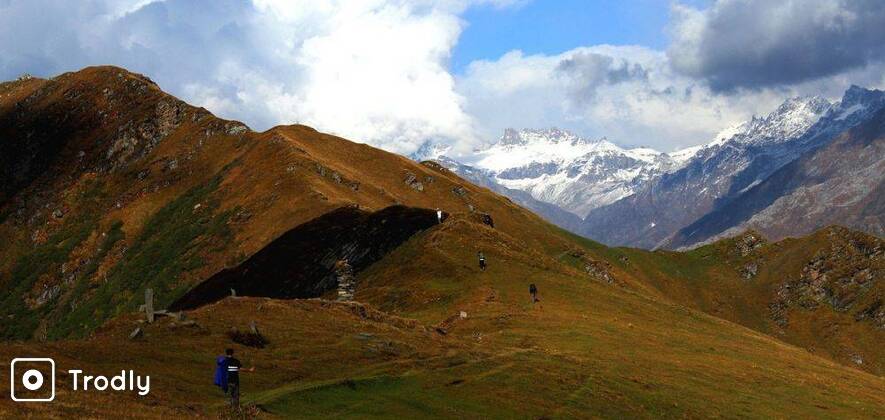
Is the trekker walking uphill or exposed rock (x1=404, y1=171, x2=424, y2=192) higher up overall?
exposed rock (x1=404, y1=171, x2=424, y2=192)

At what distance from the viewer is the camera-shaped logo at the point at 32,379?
3143cm

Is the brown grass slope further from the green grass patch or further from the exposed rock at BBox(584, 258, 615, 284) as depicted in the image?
the exposed rock at BBox(584, 258, 615, 284)

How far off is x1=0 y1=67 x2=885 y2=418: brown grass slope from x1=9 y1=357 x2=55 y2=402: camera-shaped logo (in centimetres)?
90

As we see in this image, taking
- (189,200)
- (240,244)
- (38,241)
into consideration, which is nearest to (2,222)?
(38,241)

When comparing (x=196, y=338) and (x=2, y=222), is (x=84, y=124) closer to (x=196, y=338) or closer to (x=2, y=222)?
(x=2, y=222)

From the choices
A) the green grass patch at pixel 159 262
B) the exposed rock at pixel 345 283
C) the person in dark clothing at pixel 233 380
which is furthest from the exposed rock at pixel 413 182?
the person in dark clothing at pixel 233 380

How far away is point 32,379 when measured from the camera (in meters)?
33.6

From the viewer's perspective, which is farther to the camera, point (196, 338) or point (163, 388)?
point (196, 338)

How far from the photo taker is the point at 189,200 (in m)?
133

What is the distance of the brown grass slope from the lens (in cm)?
4412

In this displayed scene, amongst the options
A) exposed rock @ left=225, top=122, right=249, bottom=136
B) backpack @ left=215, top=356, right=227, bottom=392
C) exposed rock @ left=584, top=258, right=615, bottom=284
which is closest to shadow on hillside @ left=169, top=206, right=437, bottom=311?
backpack @ left=215, top=356, right=227, bottom=392

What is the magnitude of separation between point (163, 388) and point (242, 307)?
73.5 ft

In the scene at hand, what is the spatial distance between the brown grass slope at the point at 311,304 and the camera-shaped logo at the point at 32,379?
898 millimetres

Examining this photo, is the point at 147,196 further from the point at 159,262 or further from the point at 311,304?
the point at 311,304
